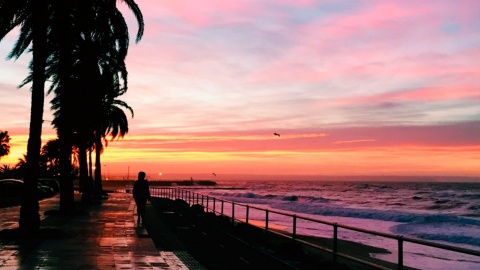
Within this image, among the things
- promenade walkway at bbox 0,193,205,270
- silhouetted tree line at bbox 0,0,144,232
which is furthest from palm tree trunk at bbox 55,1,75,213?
promenade walkway at bbox 0,193,205,270

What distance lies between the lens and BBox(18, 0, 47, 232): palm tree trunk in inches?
653

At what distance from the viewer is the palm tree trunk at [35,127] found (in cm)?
1658

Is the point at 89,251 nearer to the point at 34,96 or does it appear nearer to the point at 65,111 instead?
the point at 34,96

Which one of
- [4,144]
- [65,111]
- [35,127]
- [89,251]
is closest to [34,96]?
[35,127]

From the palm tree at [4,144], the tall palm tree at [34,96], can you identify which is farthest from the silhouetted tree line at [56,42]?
the palm tree at [4,144]

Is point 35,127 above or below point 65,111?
below

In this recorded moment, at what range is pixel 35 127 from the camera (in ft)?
55.4

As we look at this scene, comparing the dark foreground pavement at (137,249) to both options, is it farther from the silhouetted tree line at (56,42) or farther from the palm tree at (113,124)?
the palm tree at (113,124)

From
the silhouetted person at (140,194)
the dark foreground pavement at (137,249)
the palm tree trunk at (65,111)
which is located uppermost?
the palm tree trunk at (65,111)

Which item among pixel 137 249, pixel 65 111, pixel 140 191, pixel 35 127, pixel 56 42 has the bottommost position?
pixel 137 249

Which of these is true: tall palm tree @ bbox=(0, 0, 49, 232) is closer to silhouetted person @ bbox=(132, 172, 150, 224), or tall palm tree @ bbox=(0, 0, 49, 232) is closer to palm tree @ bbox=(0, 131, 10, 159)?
silhouetted person @ bbox=(132, 172, 150, 224)

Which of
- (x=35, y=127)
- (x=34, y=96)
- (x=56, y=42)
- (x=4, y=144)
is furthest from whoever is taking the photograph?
(x=4, y=144)

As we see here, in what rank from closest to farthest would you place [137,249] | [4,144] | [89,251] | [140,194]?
[89,251]
[137,249]
[140,194]
[4,144]

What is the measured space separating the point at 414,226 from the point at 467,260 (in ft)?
66.6
